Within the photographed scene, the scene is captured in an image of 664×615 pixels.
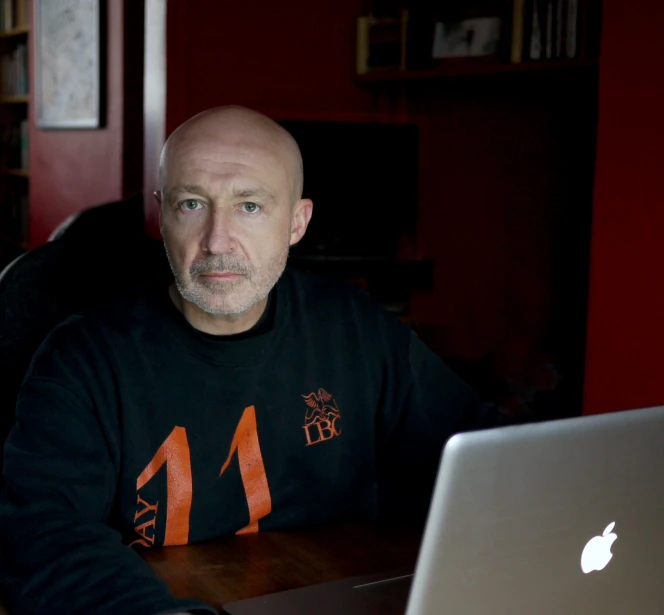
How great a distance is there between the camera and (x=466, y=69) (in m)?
3.41

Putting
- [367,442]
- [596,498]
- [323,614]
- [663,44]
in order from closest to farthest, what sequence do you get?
[596,498], [323,614], [367,442], [663,44]

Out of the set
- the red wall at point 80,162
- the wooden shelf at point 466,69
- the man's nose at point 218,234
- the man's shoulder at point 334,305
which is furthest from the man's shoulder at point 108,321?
the red wall at point 80,162

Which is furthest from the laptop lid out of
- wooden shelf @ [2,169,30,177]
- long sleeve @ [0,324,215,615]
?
wooden shelf @ [2,169,30,177]

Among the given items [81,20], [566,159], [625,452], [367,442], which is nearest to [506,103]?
[566,159]

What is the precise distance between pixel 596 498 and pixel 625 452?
0.05 metres

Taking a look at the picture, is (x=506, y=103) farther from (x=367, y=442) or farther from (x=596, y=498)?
(x=596, y=498)

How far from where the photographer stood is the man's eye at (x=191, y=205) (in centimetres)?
142

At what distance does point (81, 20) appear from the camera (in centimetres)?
396

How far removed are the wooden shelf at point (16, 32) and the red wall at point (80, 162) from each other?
75 centimetres

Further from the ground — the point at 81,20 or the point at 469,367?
the point at 81,20

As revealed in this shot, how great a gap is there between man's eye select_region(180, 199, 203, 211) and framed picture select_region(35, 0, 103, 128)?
262cm

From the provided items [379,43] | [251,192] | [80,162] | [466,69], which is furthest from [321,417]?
[80,162]

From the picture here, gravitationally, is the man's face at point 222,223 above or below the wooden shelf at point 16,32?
below

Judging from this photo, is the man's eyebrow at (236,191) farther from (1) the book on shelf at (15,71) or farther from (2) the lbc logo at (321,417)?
(1) the book on shelf at (15,71)
